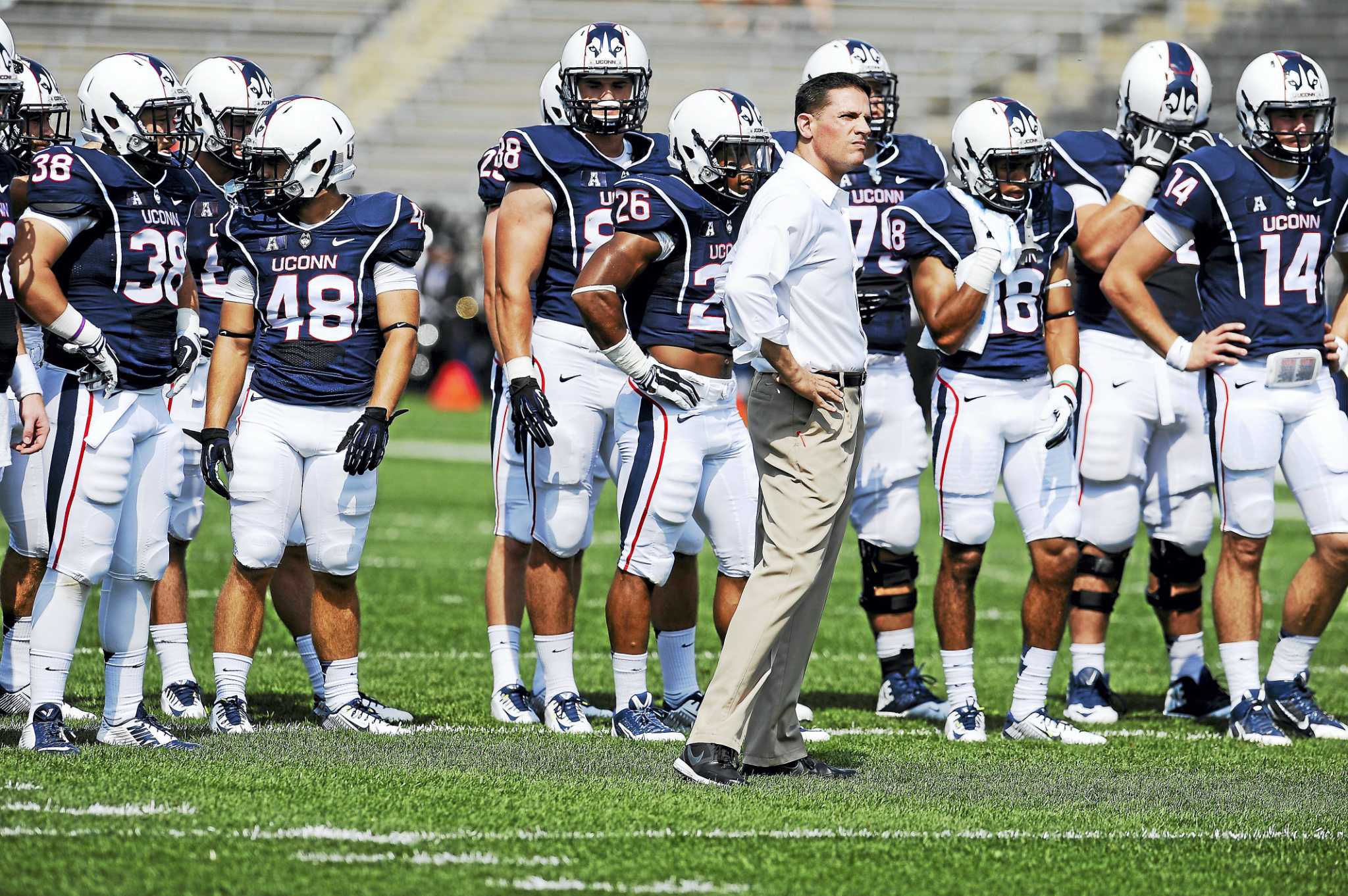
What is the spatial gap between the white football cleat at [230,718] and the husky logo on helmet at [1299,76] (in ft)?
12.1

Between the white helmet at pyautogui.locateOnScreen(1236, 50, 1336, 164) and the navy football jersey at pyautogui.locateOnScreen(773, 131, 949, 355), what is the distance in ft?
3.70

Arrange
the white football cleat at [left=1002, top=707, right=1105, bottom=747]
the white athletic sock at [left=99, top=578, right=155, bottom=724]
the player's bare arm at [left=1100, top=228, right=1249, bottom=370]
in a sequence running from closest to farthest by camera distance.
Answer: the white athletic sock at [left=99, top=578, right=155, bottom=724] < the white football cleat at [left=1002, top=707, right=1105, bottom=747] < the player's bare arm at [left=1100, top=228, right=1249, bottom=370]

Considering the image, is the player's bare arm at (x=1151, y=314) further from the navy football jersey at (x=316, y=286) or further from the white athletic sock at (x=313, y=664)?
the white athletic sock at (x=313, y=664)

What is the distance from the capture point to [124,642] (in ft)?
16.3

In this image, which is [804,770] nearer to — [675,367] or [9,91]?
[675,367]

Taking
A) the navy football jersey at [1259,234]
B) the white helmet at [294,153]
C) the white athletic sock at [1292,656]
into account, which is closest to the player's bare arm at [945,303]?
→ the navy football jersey at [1259,234]

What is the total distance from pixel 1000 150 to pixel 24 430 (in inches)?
116

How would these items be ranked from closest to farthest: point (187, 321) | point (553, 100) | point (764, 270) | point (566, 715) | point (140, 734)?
point (764, 270)
point (140, 734)
point (187, 321)
point (566, 715)
point (553, 100)

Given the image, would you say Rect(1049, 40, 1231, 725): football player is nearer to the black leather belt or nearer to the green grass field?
the green grass field

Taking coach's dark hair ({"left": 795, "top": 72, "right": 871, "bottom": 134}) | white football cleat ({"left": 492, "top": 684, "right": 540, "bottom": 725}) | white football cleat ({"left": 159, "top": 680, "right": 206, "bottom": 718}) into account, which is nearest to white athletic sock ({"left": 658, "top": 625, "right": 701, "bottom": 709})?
white football cleat ({"left": 492, "top": 684, "right": 540, "bottom": 725})

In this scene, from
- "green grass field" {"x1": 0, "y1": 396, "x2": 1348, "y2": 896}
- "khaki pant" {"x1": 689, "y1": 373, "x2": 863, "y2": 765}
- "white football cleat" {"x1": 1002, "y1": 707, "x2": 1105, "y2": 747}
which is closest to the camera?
"green grass field" {"x1": 0, "y1": 396, "x2": 1348, "y2": 896}

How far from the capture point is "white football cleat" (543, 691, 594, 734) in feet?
17.9

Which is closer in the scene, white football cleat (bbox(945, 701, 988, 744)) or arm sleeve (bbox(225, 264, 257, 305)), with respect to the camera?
arm sleeve (bbox(225, 264, 257, 305))

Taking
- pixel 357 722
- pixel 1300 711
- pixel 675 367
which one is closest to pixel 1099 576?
pixel 1300 711
